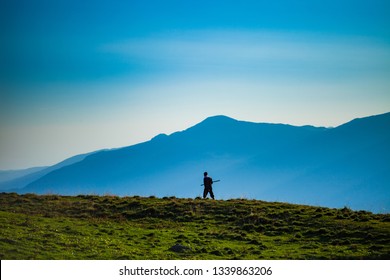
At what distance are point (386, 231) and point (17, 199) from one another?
107 feet

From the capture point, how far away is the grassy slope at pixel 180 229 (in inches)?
1212

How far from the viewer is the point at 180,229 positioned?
39344 mm

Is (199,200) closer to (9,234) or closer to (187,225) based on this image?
(187,225)

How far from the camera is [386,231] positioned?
117 ft

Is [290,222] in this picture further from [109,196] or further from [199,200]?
[109,196]

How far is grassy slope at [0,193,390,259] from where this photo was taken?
3078 cm

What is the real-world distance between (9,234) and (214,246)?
12.7 m

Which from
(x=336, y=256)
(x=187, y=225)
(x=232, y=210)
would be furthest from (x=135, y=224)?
(x=336, y=256)

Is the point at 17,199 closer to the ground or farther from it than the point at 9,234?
farther from it
